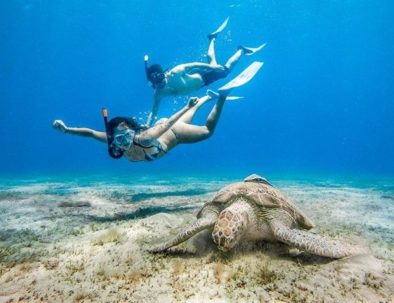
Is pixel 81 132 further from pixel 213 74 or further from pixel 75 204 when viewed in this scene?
pixel 213 74

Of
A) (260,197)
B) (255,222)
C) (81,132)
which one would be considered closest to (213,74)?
(81,132)

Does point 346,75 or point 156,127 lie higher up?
point 346,75

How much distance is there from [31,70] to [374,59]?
130980 mm

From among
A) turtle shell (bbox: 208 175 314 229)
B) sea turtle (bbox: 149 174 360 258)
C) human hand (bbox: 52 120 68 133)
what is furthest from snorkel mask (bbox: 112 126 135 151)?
turtle shell (bbox: 208 175 314 229)

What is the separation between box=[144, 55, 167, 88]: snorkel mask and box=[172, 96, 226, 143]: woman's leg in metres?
2.45

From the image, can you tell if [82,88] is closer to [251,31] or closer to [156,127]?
[251,31]

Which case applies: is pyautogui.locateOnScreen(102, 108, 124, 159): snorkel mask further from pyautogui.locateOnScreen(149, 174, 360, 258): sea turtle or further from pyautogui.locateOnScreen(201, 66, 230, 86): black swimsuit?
pyautogui.locateOnScreen(201, 66, 230, 86): black swimsuit

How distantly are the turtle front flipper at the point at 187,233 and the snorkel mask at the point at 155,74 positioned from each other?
24.9 ft

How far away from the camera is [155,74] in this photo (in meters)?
11.3

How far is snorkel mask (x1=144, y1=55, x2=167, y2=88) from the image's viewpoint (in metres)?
→ 11.2

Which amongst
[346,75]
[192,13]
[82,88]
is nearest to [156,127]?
[192,13]

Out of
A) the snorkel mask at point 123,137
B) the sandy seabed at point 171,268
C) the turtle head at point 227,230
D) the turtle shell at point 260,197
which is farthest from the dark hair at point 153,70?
the turtle head at point 227,230

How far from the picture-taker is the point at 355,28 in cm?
8556

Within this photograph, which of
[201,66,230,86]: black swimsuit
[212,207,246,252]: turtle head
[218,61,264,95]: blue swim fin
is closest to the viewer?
[212,207,246,252]: turtle head
